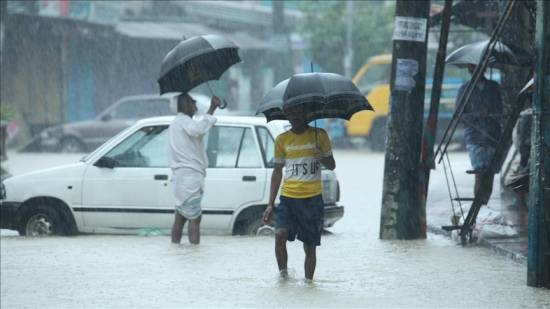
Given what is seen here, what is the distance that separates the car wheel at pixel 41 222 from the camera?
479 inches

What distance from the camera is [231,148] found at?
12.1m

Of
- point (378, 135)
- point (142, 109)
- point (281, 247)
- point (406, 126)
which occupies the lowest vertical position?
point (378, 135)

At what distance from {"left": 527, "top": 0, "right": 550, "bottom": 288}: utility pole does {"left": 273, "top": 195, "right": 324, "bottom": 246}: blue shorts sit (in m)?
1.57

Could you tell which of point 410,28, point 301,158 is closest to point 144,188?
point 410,28

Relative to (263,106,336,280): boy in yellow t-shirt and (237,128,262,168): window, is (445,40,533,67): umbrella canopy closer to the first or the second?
(237,128,262,168): window

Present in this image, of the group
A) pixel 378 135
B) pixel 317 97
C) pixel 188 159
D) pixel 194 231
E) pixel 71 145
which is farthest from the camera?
pixel 378 135

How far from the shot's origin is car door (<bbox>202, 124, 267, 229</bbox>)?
38.8ft

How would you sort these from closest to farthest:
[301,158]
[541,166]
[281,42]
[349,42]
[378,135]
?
[541,166]
[301,158]
[378,135]
[349,42]
[281,42]

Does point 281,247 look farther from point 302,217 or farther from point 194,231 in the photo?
point 194,231

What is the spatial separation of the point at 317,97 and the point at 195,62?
3.32 metres

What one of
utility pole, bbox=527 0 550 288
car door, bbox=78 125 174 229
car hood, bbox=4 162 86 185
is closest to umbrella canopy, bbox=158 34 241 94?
car door, bbox=78 125 174 229

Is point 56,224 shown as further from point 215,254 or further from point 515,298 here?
point 515,298

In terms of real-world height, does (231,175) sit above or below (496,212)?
above

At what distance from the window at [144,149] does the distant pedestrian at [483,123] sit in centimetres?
314
